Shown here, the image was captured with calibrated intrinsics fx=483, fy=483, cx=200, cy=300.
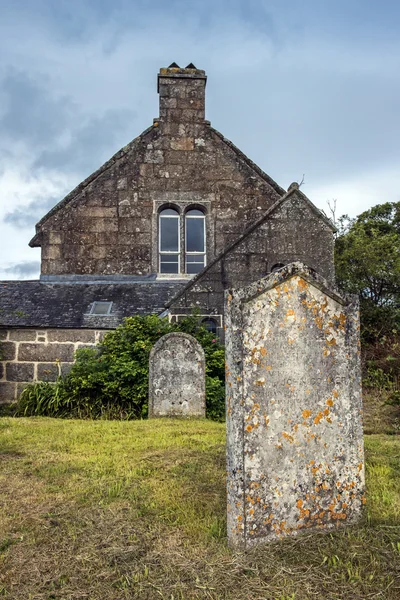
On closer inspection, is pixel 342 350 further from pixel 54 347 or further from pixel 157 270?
pixel 157 270

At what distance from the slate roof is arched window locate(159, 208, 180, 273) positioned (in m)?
0.82

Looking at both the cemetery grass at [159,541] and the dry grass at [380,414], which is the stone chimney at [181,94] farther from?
the cemetery grass at [159,541]

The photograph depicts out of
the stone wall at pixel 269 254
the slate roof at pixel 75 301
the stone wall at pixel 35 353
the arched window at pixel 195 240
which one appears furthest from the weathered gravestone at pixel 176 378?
the arched window at pixel 195 240

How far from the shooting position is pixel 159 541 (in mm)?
3521

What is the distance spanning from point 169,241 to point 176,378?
652 cm

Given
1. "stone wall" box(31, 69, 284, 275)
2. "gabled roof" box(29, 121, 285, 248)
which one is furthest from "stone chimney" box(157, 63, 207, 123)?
"gabled roof" box(29, 121, 285, 248)

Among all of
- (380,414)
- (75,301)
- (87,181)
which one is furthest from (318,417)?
(87,181)

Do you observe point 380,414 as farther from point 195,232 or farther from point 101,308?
point 195,232

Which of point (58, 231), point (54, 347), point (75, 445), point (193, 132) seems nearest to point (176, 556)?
point (75, 445)

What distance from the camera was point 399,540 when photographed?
3.40m

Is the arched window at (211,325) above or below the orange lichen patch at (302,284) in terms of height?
above

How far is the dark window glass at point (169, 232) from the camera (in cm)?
1530

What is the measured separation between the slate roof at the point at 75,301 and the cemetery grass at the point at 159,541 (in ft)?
22.0

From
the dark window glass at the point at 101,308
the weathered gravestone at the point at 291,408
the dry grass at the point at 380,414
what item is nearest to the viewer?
the weathered gravestone at the point at 291,408
